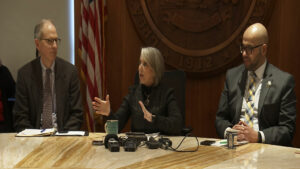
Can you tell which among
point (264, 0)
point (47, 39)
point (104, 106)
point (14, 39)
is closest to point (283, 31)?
point (264, 0)

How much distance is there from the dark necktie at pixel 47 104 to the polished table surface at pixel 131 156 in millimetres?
748

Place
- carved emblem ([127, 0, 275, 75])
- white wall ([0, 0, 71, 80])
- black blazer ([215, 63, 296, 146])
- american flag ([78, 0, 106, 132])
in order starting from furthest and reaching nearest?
white wall ([0, 0, 71, 80]), american flag ([78, 0, 106, 132]), carved emblem ([127, 0, 275, 75]), black blazer ([215, 63, 296, 146])

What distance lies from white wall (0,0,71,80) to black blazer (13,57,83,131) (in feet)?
4.66

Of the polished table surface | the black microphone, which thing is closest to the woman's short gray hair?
the polished table surface

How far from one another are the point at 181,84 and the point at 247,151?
1148 mm

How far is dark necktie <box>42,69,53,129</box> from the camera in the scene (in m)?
3.53

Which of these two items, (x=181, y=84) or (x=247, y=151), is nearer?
(x=247, y=151)

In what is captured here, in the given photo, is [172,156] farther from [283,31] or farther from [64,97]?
[283,31]

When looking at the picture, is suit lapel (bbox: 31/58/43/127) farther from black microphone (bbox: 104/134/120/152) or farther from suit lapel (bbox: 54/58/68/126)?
black microphone (bbox: 104/134/120/152)

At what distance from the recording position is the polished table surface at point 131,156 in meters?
2.20

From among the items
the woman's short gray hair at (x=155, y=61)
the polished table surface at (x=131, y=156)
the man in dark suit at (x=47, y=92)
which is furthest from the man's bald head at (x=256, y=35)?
the man in dark suit at (x=47, y=92)

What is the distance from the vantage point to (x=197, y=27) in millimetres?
4305

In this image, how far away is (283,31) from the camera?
3.99 meters

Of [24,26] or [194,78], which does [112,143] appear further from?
[24,26]
